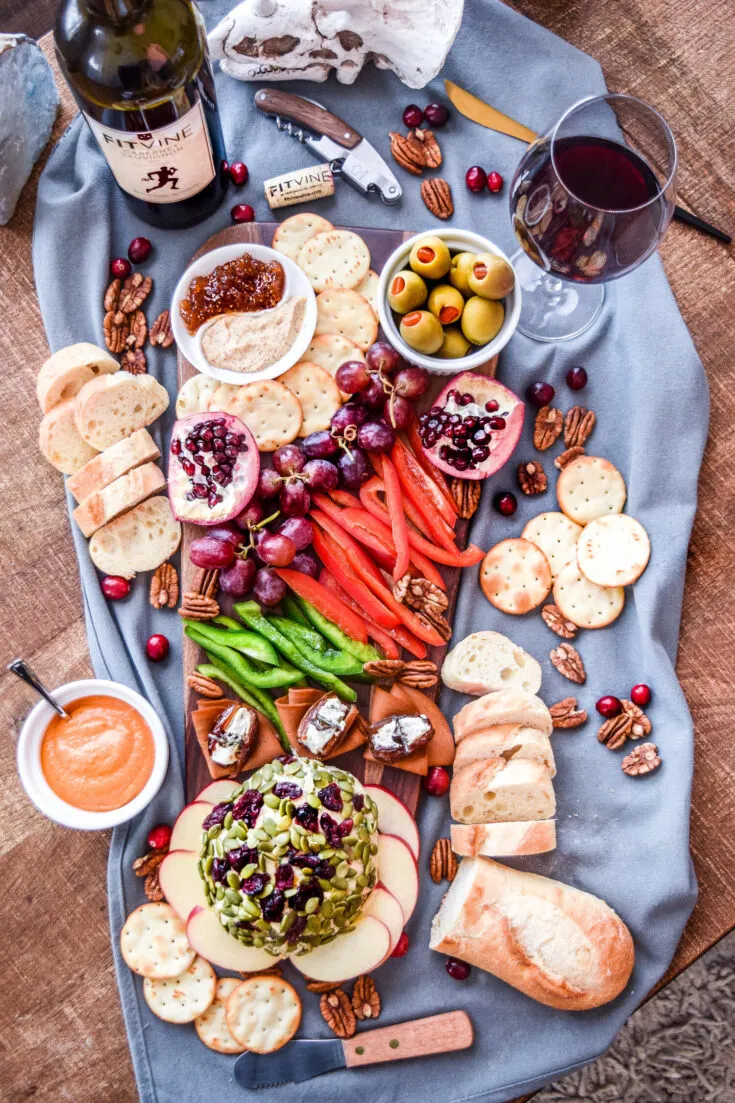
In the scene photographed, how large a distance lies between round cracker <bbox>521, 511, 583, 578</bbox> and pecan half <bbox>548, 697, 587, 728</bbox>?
0.30 m

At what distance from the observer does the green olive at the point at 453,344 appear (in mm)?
1958

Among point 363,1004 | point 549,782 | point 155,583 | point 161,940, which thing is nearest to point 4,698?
point 155,583

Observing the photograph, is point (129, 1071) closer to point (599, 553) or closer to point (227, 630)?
Answer: point (227, 630)

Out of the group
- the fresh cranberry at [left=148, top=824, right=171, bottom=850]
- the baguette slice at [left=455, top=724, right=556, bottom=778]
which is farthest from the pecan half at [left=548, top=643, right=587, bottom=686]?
the fresh cranberry at [left=148, top=824, right=171, bottom=850]

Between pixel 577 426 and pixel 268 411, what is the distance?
2.27 feet

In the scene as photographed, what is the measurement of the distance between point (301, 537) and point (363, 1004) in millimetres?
982

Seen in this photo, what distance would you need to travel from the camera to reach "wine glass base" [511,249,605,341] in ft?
6.86

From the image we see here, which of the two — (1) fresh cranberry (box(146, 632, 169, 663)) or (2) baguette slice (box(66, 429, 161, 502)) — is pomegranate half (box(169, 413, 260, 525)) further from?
(1) fresh cranberry (box(146, 632, 169, 663))

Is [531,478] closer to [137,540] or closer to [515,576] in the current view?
[515,576]

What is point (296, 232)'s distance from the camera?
210cm

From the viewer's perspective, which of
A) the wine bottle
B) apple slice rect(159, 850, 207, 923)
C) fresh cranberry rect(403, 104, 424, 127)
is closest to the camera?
the wine bottle

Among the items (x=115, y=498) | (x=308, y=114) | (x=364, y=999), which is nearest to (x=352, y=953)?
(x=364, y=999)

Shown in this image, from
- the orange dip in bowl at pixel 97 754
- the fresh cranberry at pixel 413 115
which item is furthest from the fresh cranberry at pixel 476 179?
the orange dip in bowl at pixel 97 754

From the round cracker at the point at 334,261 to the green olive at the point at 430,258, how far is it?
19cm
